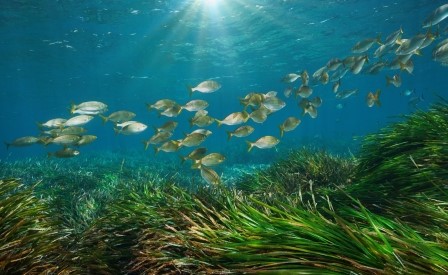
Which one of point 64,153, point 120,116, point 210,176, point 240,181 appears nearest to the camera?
point 210,176

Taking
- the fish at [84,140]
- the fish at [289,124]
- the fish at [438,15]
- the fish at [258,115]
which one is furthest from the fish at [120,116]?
the fish at [438,15]

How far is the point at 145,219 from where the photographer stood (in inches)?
180

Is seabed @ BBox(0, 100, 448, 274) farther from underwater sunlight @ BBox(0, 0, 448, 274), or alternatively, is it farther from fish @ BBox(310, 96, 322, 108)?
fish @ BBox(310, 96, 322, 108)

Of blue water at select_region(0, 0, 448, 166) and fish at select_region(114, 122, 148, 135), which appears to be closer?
fish at select_region(114, 122, 148, 135)

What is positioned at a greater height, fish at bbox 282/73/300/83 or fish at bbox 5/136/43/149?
fish at bbox 282/73/300/83

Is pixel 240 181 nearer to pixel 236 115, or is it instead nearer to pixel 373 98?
pixel 236 115

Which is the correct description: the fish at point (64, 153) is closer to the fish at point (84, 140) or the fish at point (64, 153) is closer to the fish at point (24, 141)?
the fish at point (84, 140)

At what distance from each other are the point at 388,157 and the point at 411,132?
26.2 inches

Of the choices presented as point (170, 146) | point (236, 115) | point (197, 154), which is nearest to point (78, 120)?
point (170, 146)

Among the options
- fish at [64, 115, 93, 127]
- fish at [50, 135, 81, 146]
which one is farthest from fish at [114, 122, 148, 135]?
fish at [50, 135, 81, 146]

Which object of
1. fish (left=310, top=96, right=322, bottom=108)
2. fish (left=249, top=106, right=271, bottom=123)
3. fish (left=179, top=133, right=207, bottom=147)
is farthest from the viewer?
fish (left=310, top=96, right=322, bottom=108)

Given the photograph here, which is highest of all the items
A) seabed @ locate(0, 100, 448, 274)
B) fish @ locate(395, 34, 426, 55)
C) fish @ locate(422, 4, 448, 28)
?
fish @ locate(422, 4, 448, 28)

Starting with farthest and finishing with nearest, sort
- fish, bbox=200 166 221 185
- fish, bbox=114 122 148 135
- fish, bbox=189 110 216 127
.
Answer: fish, bbox=114 122 148 135, fish, bbox=189 110 216 127, fish, bbox=200 166 221 185

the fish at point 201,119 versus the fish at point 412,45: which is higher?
the fish at point 412,45
